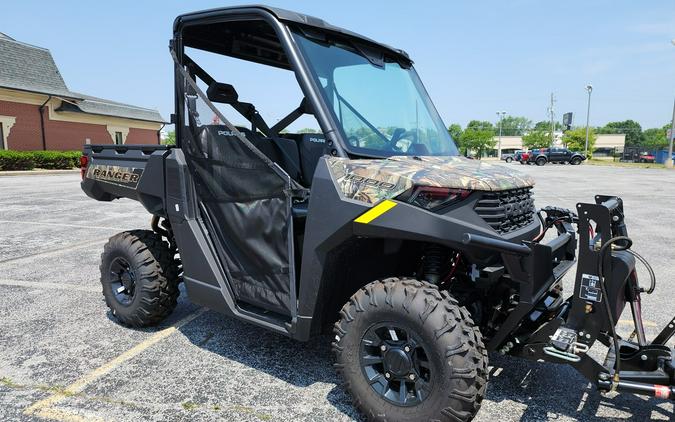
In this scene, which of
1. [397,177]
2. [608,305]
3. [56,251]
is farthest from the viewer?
[56,251]

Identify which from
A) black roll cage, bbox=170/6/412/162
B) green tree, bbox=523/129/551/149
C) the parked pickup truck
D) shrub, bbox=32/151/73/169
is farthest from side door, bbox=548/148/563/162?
green tree, bbox=523/129/551/149

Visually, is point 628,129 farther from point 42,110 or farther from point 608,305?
point 608,305

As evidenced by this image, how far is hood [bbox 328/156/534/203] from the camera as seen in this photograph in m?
2.49

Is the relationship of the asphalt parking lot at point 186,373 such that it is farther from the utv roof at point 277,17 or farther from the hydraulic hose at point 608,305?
the utv roof at point 277,17

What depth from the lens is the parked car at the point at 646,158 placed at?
167 ft

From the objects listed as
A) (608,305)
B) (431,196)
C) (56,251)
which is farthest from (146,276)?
(56,251)

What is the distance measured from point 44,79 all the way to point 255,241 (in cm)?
3441

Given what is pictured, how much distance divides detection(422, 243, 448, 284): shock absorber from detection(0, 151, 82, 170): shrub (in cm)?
2822

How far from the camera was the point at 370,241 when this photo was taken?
290cm

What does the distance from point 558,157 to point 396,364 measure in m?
49.8

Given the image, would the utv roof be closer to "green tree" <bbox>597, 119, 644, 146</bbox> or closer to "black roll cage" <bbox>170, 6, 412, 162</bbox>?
"black roll cage" <bbox>170, 6, 412, 162</bbox>

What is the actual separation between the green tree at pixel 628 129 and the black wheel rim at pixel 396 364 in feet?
543

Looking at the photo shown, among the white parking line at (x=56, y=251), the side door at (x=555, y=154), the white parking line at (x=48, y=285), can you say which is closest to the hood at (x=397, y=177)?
the white parking line at (x=48, y=285)

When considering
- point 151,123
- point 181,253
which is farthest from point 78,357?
point 151,123
